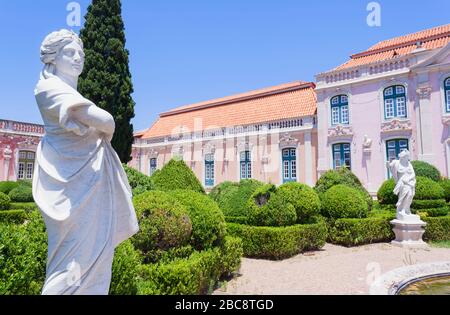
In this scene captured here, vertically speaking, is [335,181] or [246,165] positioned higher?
[246,165]

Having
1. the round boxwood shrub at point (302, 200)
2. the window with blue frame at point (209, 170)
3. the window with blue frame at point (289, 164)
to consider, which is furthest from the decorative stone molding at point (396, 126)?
→ the window with blue frame at point (209, 170)

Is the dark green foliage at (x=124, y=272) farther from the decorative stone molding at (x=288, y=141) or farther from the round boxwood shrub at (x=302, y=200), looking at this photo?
the decorative stone molding at (x=288, y=141)

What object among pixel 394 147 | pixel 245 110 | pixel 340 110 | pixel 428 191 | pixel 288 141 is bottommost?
pixel 428 191

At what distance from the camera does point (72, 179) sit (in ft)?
7.34

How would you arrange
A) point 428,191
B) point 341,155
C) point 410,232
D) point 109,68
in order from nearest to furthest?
point 410,232 → point 428,191 → point 109,68 → point 341,155

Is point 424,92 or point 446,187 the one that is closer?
point 446,187

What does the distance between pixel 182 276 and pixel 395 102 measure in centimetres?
1678

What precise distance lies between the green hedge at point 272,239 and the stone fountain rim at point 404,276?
2531 mm

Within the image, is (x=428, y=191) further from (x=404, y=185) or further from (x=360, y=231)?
(x=360, y=231)

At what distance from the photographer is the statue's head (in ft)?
7.69

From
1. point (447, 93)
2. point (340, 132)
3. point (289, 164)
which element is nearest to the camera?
point (447, 93)

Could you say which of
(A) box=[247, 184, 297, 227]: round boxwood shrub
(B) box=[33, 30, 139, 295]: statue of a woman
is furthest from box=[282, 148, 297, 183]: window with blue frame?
(B) box=[33, 30, 139, 295]: statue of a woman

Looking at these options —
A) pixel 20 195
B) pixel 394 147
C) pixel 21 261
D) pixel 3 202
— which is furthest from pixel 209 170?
pixel 21 261

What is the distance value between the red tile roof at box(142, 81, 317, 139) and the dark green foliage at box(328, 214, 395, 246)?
34.2ft
